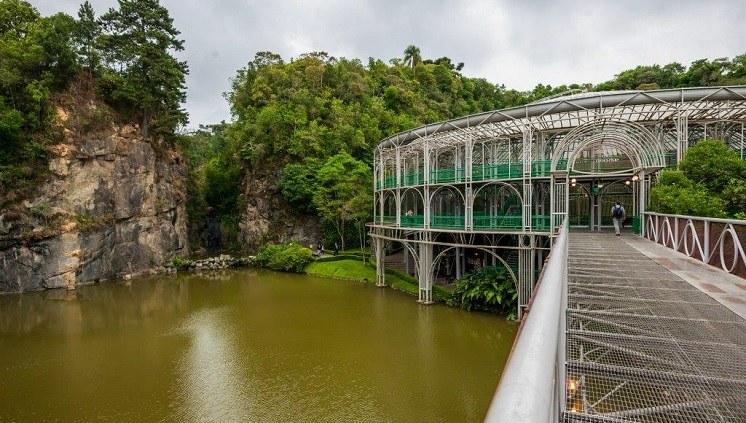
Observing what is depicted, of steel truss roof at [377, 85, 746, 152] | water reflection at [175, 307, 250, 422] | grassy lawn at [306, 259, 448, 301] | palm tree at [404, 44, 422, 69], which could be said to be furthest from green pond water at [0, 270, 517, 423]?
palm tree at [404, 44, 422, 69]

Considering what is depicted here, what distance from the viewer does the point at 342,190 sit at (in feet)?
107

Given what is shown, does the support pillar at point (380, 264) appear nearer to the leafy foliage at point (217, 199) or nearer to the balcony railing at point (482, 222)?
the balcony railing at point (482, 222)

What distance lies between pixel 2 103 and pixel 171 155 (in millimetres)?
12912

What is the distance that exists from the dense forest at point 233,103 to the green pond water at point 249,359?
1194cm

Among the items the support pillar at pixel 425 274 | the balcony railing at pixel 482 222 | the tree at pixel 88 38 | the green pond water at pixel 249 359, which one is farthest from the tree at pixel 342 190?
the tree at pixel 88 38

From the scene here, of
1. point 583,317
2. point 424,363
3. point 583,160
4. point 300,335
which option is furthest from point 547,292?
point 583,160

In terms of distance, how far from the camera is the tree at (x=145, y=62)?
106 feet

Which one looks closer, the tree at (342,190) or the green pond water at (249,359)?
the green pond water at (249,359)

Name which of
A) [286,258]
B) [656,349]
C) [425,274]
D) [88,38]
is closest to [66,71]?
[88,38]

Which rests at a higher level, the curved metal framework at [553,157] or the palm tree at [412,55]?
the palm tree at [412,55]

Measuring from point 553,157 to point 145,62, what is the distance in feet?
107

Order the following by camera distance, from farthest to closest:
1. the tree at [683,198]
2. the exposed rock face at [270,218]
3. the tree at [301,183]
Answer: the exposed rock face at [270,218], the tree at [301,183], the tree at [683,198]

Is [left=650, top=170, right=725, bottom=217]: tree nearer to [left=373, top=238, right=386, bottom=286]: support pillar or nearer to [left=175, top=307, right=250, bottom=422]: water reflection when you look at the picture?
[left=175, top=307, right=250, bottom=422]: water reflection

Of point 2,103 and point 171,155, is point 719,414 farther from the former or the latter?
point 171,155
